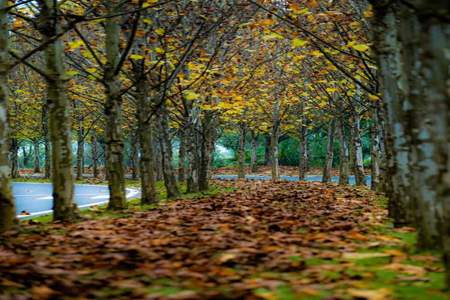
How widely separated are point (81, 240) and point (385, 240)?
3.60 meters

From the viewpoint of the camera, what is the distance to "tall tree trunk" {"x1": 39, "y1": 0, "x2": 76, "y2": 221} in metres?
7.91

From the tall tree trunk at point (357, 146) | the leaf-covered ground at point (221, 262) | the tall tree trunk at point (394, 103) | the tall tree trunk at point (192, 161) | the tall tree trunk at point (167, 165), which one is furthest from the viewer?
the tall tree trunk at point (357, 146)

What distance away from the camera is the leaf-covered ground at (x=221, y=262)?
3.31 m

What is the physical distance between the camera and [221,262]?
13.6ft

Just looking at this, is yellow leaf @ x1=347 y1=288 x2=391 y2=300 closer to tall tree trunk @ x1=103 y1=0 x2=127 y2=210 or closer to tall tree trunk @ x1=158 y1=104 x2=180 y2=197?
tall tree trunk @ x1=103 y1=0 x2=127 y2=210

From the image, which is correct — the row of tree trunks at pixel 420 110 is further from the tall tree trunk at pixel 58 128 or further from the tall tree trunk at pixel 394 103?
the tall tree trunk at pixel 58 128

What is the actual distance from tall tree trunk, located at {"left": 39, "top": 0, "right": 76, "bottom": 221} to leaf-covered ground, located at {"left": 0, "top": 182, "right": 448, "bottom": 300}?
113 centimetres

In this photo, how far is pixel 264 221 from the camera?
7.01 metres

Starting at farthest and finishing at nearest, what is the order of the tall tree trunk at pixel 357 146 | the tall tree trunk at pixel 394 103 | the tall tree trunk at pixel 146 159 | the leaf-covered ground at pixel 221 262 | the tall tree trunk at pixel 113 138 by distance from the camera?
the tall tree trunk at pixel 357 146 < the tall tree trunk at pixel 146 159 < the tall tree trunk at pixel 113 138 < the tall tree trunk at pixel 394 103 < the leaf-covered ground at pixel 221 262

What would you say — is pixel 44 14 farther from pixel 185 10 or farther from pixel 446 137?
pixel 446 137

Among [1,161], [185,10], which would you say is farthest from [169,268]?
[185,10]

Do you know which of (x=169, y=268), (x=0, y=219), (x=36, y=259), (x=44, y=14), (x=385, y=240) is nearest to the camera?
(x=169, y=268)

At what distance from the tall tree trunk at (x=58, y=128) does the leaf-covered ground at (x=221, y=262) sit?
1.13 meters

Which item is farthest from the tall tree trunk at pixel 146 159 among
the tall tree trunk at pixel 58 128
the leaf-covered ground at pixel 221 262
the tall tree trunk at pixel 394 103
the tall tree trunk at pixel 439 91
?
the tall tree trunk at pixel 439 91
